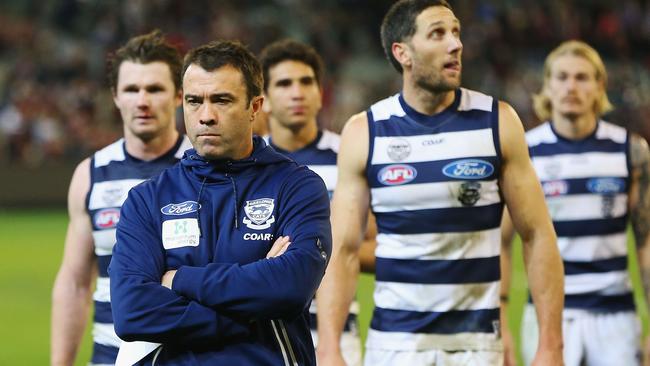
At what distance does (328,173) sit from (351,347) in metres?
1.01

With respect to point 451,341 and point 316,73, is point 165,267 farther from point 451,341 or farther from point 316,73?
point 316,73

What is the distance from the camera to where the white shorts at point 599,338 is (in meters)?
6.69

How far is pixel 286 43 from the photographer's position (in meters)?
7.25

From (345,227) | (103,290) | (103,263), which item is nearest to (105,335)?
(103,290)

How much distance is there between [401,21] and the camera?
539 centimetres

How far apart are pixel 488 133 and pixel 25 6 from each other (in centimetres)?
2379

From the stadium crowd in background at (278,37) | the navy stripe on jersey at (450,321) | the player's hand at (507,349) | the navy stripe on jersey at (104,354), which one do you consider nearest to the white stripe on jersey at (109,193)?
the navy stripe on jersey at (104,354)

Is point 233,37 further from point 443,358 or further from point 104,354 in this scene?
point 443,358

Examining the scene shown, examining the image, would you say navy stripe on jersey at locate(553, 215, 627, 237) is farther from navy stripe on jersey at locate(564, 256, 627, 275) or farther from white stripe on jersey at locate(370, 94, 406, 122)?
white stripe on jersey at locate(370, 94, 406, 122)

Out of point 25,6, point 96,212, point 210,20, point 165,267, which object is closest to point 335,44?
point 210,20

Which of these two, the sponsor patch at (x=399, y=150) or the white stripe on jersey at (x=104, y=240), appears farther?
the white stripe on jersey at (x=104, y=240)

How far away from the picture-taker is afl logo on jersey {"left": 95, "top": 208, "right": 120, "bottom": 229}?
18.4 ft

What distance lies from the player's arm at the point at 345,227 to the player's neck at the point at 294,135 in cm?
150

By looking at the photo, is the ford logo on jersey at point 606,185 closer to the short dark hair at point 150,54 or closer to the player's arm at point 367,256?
the player's arm at point 367,256
